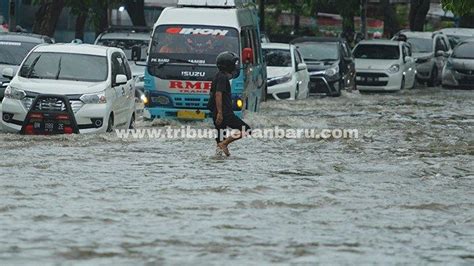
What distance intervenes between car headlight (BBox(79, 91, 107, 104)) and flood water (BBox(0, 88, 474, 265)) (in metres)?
0.53

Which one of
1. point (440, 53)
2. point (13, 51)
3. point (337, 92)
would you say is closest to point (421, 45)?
point (440, 53)

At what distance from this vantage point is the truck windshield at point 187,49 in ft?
78.5

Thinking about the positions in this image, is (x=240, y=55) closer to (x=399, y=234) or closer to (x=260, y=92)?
(x=260, y=92)

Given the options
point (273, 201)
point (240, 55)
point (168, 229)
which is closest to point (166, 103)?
point (240, 55)

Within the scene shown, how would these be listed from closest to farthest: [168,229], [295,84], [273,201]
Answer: [168,229] < [273,201] < [295,84]

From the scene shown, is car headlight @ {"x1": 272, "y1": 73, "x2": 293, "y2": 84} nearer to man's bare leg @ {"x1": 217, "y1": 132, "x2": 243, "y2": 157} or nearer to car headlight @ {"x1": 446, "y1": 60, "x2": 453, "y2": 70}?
car headlight @ {"x1": 446, "y1": 60, "x2": 453, "y2": 70}

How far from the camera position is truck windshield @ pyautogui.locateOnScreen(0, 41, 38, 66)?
2678cm

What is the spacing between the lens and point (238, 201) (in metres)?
14.5

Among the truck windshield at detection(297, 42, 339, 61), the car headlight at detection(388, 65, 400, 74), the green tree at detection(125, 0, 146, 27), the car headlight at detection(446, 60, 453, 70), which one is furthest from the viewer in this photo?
the green tree at detection(125, 0, 146, 27)

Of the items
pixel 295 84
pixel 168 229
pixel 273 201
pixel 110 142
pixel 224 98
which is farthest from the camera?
pixel 295 84

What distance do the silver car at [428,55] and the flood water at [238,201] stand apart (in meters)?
19.6

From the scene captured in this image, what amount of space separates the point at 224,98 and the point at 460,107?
50.8ft

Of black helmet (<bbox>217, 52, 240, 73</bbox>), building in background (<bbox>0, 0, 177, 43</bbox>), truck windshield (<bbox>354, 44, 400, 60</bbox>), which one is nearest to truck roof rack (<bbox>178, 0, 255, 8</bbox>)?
black helmet (<bbox>217, 52, 240, 73</bbox>)

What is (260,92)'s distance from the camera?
1073 inches
